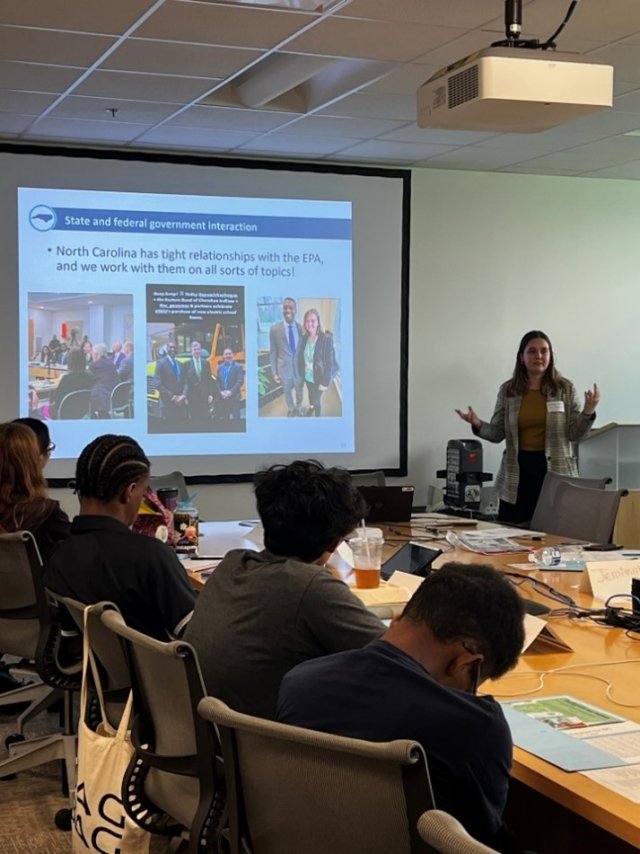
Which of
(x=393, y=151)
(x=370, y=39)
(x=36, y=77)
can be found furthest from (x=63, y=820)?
Answer: (x=393, y=151)

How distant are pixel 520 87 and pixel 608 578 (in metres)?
1.53

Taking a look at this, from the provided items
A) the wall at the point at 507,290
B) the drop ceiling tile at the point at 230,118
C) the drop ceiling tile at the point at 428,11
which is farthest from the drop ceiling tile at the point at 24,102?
the wall at the point at 507,290

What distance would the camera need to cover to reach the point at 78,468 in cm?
322

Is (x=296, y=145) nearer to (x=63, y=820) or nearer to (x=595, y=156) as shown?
(x=595, y=156)

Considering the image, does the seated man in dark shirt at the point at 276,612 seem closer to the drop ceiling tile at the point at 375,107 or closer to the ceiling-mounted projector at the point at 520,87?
the ceiling-mounted projector at the point at 520,87

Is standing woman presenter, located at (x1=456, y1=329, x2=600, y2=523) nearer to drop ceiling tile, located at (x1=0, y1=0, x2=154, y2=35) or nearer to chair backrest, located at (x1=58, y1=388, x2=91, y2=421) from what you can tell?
chair backrest, located at (x1=58, y1=388, x2=91, y2=421)

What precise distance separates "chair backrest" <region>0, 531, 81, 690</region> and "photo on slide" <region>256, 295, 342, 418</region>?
3.61 meters

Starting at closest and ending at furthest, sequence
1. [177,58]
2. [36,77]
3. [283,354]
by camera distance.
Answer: [177,58] → [36,77] → [283,354]

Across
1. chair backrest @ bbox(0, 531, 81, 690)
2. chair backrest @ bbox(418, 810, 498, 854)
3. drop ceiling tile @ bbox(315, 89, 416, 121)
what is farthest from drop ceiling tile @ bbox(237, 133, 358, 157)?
chair backrest @ bbox(418, 810, 498, 854)

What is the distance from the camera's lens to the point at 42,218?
21.5ft

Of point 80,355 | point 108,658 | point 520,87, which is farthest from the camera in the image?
point 80,355

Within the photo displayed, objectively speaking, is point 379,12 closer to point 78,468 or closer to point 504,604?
point 78,468

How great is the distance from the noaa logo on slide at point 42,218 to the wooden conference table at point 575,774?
183 inches

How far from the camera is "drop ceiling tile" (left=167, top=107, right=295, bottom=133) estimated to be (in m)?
5.78
